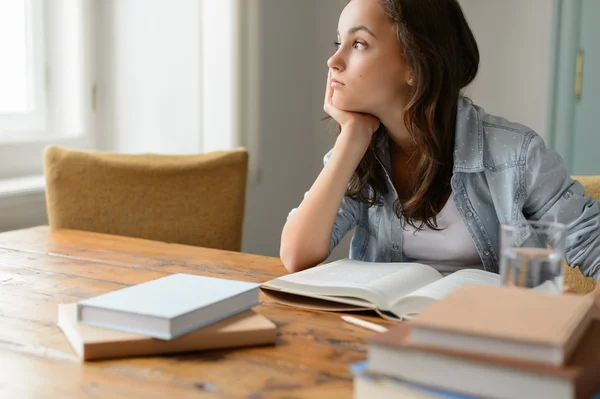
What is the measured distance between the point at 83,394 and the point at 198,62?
2.06m

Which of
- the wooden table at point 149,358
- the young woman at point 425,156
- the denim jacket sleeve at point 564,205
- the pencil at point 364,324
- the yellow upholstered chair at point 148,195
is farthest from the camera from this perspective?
the yellow upholstered chair at point 148,195

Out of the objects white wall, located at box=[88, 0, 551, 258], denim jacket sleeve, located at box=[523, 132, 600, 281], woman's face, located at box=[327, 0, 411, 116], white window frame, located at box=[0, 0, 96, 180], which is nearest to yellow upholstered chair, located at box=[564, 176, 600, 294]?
denim jacket sleeve, located at box=[523, 132, 600, 281]

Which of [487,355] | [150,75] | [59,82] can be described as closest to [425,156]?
[487,355]

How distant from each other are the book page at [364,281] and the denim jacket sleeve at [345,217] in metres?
0.29

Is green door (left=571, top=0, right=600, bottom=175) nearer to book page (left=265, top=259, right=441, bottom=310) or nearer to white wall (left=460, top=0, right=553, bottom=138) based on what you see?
white wall (left=460, top=0, right=553, bottom=138)

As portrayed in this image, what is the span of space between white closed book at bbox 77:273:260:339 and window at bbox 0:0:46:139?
1.72 meters

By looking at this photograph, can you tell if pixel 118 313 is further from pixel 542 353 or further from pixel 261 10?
pixel 261 10

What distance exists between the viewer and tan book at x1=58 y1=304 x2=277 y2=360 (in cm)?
90

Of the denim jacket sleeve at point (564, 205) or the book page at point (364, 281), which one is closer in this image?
the book page at point (364, 281)

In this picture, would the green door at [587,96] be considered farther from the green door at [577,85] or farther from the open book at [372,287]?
the open book at [372,287]

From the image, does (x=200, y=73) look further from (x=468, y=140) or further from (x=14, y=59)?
(x=468, y=140)

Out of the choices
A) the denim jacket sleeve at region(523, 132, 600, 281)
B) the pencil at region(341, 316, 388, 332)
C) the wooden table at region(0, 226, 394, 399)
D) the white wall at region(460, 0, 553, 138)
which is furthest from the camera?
the white wall at region(460, 0, 553, 138)

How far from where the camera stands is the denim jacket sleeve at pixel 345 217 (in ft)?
5.17

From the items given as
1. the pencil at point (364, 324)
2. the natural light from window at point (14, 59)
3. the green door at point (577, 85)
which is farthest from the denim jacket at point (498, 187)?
the natural light from window at point (14, 59)
